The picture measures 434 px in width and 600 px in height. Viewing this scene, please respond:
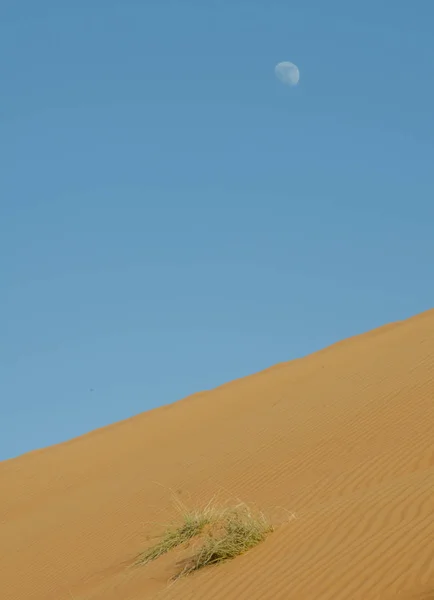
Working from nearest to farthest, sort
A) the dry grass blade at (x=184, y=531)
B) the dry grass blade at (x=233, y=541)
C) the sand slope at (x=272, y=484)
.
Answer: the sand slope at (x=272, y=484) < the dry grass blade at (x=233, y=541) < the dry grass blade at (x=184, y=531)

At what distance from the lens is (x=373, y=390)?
19219 mm

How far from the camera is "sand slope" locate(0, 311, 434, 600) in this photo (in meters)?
8.30

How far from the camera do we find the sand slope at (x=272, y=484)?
8.30 metres

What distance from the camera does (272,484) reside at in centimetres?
1489

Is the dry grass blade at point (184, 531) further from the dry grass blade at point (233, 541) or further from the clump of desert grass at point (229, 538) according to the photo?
the dry grass blade at point (233, 541)

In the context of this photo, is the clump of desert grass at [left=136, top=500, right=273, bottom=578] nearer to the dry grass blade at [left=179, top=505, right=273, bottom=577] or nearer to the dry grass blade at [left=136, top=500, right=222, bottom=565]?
the dry grass blade at [left=179, top=505, right=273, bottom=577]

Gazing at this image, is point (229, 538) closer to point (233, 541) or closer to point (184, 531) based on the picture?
point (233, 541)

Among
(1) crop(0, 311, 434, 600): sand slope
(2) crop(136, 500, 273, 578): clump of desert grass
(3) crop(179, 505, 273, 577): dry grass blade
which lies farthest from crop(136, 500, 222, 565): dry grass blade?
(3) crop(179, 505, 273, 577): dry grass blade

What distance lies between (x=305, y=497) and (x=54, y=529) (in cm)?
610

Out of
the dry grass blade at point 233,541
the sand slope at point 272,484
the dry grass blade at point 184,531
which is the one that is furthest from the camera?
the dry grass blade at point 184,531

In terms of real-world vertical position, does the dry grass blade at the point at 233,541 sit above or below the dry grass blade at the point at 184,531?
below

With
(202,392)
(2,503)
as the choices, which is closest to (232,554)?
(2,503)

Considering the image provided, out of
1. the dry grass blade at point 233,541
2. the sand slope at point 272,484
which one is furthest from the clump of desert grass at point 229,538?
the sand slope at point 272,484

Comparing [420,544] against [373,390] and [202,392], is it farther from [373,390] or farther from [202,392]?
[202,392]
